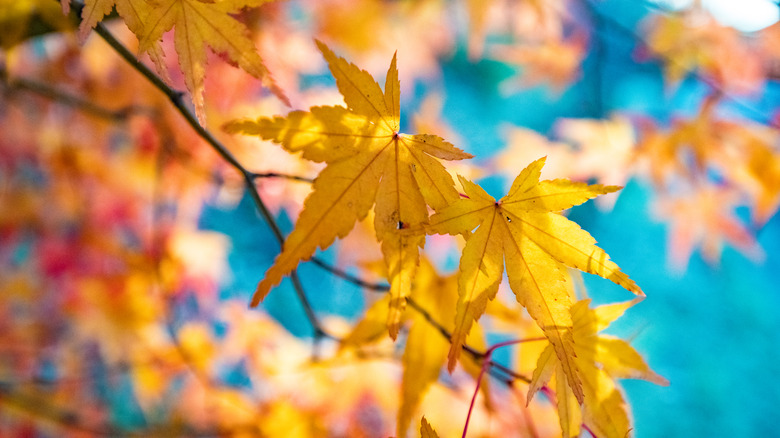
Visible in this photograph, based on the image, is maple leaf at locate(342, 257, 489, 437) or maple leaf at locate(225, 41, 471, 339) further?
maple leaf at locate(342, 257, 489, 437)

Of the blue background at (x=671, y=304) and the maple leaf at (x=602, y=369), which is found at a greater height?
the blue background at (x=671, y=304)

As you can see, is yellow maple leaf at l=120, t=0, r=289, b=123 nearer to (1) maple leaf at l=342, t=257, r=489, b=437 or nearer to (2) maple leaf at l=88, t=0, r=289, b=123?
(2) maple leaf at l=88, t=0, r=289, b=123

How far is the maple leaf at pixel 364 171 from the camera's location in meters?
0.38

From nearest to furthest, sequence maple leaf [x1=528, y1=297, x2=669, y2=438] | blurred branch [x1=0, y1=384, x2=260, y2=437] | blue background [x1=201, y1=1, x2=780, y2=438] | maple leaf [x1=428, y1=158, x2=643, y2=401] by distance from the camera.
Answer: maple leaf [x1=428, y1=158, x2=643, y2=401], maple leaf [x1=528, y1=297, x2=669, y2=438], blurred branch [x1=0, y1=384, x2=260, y2=437], blue background [x1=201, y1=1, x2=780, y2=438]

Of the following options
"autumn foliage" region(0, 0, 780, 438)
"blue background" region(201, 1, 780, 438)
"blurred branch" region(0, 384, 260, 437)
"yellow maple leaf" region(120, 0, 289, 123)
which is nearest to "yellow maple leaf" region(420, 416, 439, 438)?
"autumn foliage" region(0, 0, 780, 438)

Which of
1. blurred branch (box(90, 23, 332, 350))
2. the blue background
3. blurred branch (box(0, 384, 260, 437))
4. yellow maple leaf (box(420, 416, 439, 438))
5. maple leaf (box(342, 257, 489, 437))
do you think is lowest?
blurred branch (box(0, 384, 260, 437))

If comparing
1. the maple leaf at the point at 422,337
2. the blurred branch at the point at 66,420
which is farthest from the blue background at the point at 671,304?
the maple leaf at the point at 422,337

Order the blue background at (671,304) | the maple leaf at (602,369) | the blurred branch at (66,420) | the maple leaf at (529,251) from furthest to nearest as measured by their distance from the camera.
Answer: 1. the blue background at (671,304)
2. the blurred branch at (66,420)
3. the maple leaf at (602,369)
4. the maple leaf at (529,251)

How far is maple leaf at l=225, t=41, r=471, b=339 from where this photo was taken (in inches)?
14.9

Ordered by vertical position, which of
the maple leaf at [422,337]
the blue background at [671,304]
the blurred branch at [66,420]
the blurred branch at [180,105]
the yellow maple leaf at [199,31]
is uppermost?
the blue background at [671,304]

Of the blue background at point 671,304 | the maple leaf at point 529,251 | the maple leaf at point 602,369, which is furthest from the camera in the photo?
the blue background at point 671,304

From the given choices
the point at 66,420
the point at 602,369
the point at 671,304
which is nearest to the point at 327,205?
the point at 602,369

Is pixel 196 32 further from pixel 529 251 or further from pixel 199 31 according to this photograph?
pixel 529 251

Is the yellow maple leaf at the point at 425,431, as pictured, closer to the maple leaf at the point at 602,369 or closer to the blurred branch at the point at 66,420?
the maple leaf at the point at 602,369
